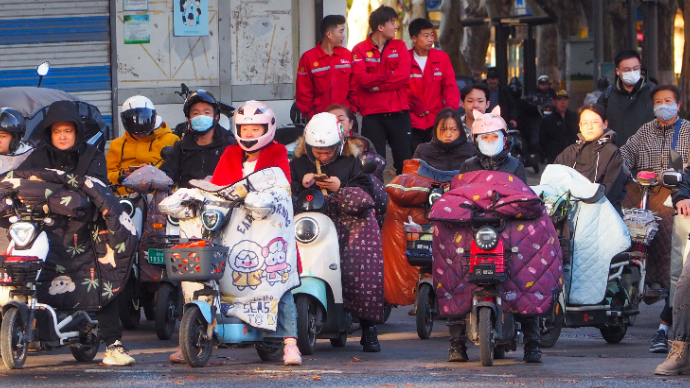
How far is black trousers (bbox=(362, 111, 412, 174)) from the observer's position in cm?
1275

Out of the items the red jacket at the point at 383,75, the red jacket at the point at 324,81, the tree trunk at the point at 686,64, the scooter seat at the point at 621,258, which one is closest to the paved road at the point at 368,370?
the scooter seat at the point at 621,258

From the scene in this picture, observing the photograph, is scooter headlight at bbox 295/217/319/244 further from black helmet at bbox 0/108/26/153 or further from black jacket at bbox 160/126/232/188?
black helmet at bbox 0/108/26/153

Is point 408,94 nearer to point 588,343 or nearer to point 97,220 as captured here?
point 588,343

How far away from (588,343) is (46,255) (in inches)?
180

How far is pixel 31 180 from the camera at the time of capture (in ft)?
25.3

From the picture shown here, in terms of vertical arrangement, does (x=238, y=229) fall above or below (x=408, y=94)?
below

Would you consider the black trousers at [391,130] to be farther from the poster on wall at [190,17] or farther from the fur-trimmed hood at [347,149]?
the fur-trimmed hood at [347,149]

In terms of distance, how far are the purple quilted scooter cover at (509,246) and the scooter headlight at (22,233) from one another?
8.10 ft

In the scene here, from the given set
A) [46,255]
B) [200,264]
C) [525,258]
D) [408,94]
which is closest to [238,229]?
[200,264]

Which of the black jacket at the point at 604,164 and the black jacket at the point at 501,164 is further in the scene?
the black jacket at the point at 604,164

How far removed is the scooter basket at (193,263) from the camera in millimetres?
7352

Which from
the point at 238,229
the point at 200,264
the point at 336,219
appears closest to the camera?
the point at 200,264

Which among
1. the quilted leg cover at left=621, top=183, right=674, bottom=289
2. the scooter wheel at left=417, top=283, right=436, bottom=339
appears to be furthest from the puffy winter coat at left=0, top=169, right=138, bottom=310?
the quilted leg cover at left=621, top=183, right=674, bottom=289

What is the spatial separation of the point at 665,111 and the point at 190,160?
13.0 ft
